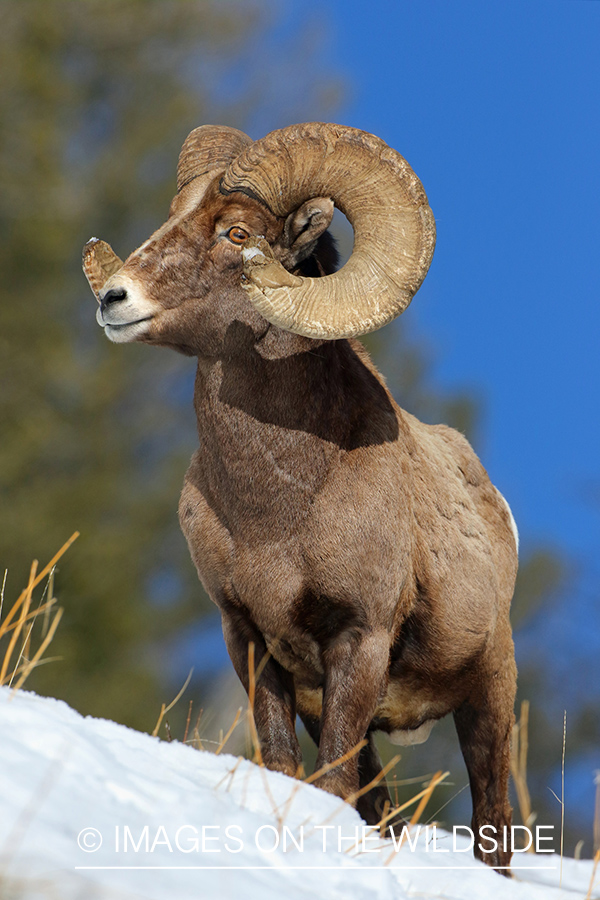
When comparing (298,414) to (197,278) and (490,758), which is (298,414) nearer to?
(197,278)

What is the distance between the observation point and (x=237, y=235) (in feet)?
16.0

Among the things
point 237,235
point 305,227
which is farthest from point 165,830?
point 305,227

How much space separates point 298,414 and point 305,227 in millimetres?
893

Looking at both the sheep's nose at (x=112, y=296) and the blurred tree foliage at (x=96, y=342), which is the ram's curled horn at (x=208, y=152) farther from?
the blurred tree foliage at (x=96, y=342)

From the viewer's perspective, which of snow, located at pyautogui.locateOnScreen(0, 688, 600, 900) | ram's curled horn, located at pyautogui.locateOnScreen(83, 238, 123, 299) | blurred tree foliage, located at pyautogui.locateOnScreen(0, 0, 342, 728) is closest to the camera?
snow, located at pyautogui.locateOnScreen(0, 688, 600, 900)

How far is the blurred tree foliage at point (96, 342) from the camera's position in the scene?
16.4m

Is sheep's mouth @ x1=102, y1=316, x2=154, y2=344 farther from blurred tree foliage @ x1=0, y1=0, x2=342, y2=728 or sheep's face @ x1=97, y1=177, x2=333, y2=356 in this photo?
blurred tree foliage @ x1=0, y1=0, x2=342, y2=728

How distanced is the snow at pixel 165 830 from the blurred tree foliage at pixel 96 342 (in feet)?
39.8

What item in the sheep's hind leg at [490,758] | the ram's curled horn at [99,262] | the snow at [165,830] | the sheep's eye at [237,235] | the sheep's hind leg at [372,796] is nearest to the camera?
the snow at [165,830]

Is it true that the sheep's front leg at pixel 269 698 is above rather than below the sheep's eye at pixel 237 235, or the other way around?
below

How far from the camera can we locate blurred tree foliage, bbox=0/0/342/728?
16.4 meters

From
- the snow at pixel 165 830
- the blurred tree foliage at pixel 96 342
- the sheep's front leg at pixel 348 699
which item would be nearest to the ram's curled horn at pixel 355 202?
the sheep's front leg at pixel 348 699

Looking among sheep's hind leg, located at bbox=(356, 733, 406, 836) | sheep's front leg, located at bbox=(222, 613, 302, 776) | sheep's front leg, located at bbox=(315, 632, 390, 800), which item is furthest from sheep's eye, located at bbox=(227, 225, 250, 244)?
sheep's hind leg, located at bbox=(356, 733, 406, 836)

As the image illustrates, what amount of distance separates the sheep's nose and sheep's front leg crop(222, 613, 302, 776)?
5.07 feet
